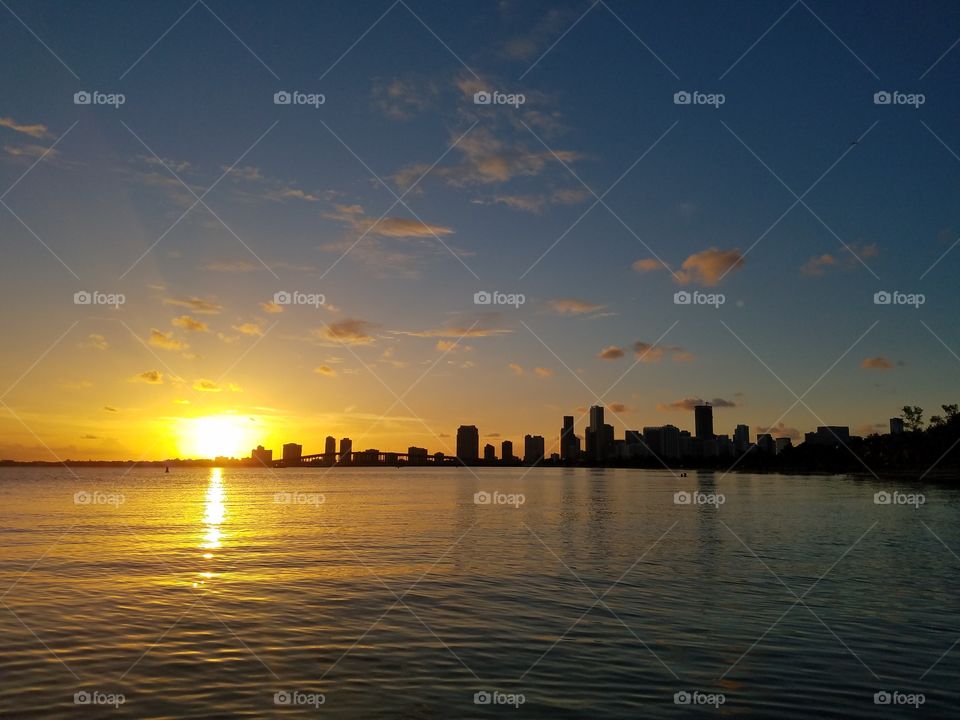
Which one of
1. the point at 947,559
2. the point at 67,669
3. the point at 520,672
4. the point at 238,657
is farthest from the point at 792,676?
the point at 947,559

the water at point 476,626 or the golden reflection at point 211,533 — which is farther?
the golden reflection at point 211,533

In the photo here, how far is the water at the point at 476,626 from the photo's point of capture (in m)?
16.9

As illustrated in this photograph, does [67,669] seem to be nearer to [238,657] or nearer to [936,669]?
[238,657]

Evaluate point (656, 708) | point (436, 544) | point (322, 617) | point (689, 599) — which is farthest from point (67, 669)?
point (436, 544)

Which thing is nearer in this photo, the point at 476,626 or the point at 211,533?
the point at 476,626

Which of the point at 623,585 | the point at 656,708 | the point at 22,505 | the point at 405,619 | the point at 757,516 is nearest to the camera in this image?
the point at 656,708

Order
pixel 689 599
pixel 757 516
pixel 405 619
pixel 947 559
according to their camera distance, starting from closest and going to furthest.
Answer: pixel 405 619, pixel 689 599, pixel 947 559, pixel 757 516

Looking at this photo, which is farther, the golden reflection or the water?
the golden reflection

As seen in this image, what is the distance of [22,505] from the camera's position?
9350 centimetres

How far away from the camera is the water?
1694 cm

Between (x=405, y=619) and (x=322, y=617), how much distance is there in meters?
2.80

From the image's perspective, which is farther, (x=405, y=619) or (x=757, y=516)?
(x=757, y=516)

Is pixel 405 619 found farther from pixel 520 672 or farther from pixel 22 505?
pixel 22 505

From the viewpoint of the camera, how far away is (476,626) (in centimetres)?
2414
